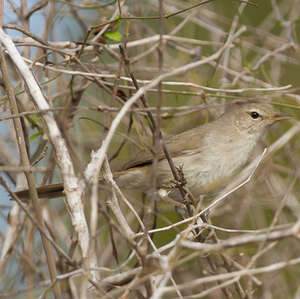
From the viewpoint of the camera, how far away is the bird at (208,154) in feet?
12.1

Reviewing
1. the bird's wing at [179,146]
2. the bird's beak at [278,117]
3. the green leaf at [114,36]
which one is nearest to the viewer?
the green leaf at [114,36]

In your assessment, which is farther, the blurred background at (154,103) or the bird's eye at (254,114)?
the bird's eye at (254,114)

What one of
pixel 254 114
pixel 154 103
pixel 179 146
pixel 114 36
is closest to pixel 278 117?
pixel 254 114

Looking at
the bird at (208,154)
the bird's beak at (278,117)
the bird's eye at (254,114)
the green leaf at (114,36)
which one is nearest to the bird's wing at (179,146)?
the bird at (208,154)

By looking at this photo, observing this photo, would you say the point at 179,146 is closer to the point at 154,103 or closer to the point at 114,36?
the point at 154,103

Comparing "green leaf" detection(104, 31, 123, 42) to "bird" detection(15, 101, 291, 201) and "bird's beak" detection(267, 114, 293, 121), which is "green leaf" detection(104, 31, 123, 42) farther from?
"bird's beak" detection(267, 114, 293, 121)

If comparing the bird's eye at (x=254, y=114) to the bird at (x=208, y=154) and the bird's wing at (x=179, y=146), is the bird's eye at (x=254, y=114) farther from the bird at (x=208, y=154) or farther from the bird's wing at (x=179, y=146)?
the bird's wing at (x=179, y=146)

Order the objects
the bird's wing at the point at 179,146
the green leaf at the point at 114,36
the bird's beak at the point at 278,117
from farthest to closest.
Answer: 1. the bird's wing at the point at 179,146
2. the bird's beak at the point at 278,117
3. the green leaf at the point at 114,36

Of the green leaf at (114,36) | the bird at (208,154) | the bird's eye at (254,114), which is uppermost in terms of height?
the green leaf at (114,36)

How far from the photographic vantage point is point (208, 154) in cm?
378

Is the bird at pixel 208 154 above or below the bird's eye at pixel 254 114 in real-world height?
below

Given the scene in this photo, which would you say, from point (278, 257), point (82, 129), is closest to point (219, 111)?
point (82, 129)

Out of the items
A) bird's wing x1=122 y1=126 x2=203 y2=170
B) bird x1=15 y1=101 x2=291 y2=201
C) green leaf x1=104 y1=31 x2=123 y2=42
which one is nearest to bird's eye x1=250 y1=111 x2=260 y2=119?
bird x1=15 y1=101 x2=291 y2=201

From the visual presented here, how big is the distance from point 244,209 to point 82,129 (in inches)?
60.6
